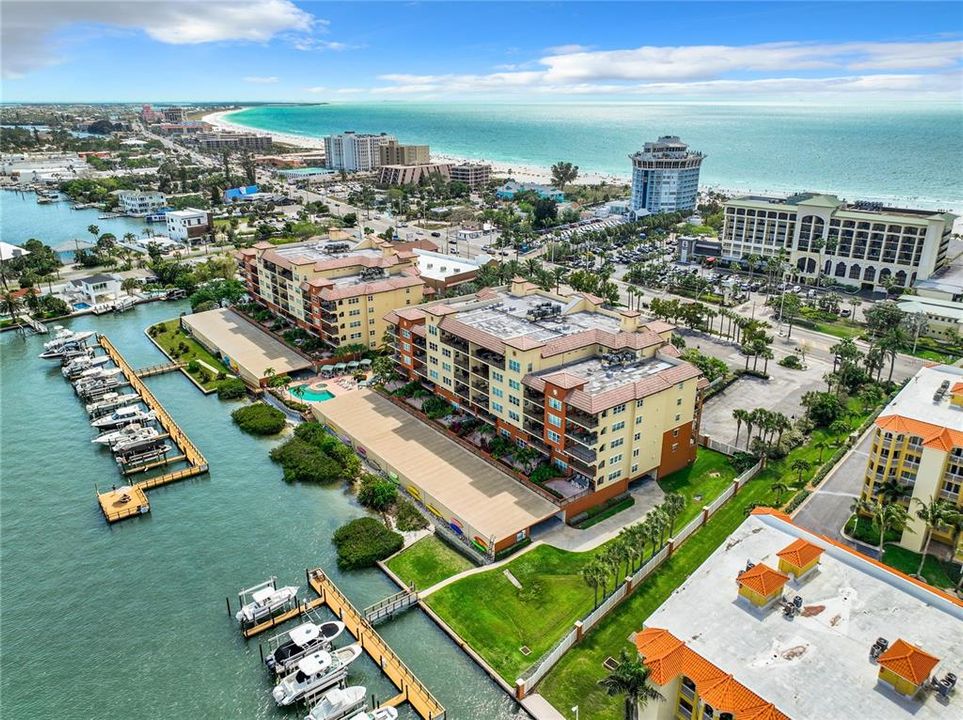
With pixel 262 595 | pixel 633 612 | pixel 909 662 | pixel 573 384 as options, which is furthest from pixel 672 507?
pixel 262 595

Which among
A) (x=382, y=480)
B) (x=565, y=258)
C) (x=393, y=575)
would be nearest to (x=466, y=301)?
(x=382, y=480)

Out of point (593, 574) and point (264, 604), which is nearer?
point (593, 574)

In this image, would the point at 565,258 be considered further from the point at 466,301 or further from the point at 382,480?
the point at 382,480

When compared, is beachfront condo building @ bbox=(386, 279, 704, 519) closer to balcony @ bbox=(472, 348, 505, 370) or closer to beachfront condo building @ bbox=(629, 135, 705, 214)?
balcony @ bbox=(472, 348, 505, 370)

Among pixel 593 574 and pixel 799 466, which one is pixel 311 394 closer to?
pixel 593 574

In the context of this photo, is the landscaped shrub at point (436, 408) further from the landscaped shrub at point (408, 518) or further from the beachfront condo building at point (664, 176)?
the beachfront condo building at point (664, 176)

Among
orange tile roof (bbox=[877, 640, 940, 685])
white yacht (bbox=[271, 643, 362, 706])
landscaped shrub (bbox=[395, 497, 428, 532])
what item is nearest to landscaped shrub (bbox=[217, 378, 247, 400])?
landscaped shrub (bbox=[395, 497, 428, 532])
